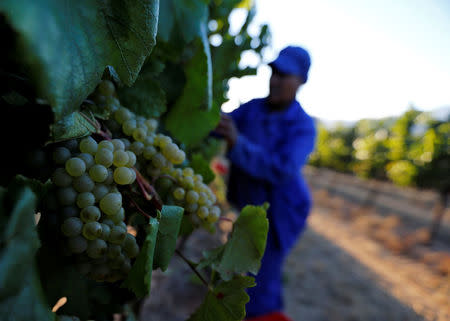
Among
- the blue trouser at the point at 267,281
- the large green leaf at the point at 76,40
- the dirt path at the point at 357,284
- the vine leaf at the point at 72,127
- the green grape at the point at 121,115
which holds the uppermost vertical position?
the large green leaf at the point at 76,40

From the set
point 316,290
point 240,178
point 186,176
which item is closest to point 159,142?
point 186,176

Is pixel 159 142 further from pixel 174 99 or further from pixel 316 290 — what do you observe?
pixel 316 290

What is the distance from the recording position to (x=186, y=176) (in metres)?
0.54

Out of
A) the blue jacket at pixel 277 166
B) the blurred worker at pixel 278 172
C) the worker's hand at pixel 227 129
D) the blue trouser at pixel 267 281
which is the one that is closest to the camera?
the worker's hand at pixel 227 129

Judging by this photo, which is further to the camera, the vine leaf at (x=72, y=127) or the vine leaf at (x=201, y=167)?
the vine leaf at (x=201, y=167)

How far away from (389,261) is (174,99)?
689cm

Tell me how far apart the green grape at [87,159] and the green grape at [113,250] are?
106mm

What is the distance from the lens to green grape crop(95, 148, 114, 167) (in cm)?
37

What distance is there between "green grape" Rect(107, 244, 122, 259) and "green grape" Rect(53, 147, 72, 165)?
Result: 12cm

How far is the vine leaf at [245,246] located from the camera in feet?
1.67

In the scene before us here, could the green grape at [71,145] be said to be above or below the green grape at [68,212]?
above

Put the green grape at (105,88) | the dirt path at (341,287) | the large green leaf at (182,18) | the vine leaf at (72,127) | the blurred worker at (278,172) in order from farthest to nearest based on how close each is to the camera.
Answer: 1. the dirt path at (341,287)
2. the blurred worker at (278,172)
3. the large green leaf at (182,18)
4. the green grape at (105,88)
5. the vine leaf at (72,127)

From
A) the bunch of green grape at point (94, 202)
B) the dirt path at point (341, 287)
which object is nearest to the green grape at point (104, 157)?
the bunch of green grape at point (94, 202)

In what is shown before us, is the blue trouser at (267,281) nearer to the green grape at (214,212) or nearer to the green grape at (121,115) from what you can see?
the green grape at (214,212)
